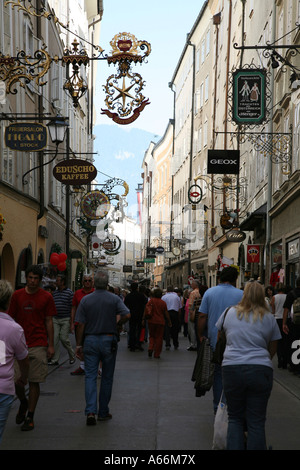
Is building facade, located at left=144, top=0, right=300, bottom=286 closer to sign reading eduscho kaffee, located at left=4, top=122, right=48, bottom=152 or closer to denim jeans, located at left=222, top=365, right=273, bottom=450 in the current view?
sign reading eduscho kaffee, located at left=4, top=122, right=48, bottom=152

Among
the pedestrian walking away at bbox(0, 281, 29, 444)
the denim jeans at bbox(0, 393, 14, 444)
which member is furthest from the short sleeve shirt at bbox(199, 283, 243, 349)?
the denim jeans at bbox(0, 393, 14, 444)

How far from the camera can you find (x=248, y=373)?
6371mm

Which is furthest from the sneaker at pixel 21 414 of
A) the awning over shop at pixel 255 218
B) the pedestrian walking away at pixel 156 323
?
the awning over shop at pixel 255 218

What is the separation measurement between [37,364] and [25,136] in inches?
348

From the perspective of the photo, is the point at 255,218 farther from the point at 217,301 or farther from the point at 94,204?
the point at 217,301

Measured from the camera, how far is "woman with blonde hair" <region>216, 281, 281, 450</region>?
6.36 meters

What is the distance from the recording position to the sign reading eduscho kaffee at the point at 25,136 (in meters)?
16.8

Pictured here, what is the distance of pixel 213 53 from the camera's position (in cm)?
5175

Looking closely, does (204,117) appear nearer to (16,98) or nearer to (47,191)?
(47,191)

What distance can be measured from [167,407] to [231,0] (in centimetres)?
3712

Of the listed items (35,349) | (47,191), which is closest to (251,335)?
(35,349)

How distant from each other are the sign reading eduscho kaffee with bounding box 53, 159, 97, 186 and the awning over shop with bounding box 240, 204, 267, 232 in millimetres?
7343

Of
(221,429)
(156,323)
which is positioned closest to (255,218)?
(156,323)

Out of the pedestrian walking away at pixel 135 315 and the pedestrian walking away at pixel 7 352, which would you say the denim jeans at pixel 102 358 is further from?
the pedestrian walking away at pixel 135 315
